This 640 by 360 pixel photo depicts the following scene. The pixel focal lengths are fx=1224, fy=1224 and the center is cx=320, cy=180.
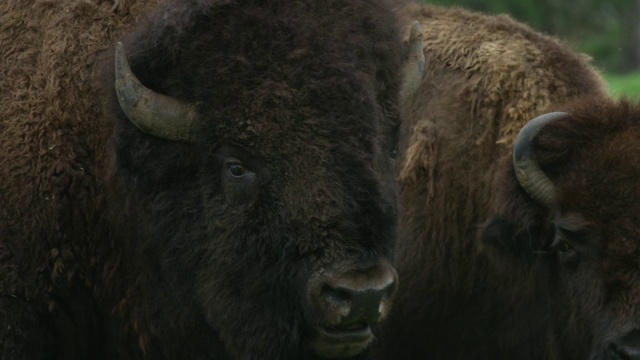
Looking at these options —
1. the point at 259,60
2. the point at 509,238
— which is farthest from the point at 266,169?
the point at 509,238

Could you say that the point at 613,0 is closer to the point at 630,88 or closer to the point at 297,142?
the point at 630,88

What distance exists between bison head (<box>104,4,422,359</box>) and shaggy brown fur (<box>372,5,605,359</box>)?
5.96ft

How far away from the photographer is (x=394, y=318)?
761cm

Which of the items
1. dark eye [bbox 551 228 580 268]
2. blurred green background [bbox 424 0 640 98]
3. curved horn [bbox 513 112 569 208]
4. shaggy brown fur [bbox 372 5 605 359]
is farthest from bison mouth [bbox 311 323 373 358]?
blurred green background [bbox 424 0 640 98]

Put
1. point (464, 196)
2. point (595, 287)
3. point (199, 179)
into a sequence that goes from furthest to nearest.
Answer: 1. point (464, 196)
2. point (595, 287)
3. point (199, 179)

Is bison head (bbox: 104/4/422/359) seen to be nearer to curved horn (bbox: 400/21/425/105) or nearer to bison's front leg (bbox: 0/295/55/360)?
curved horn (bbox: 400/21/425/105)

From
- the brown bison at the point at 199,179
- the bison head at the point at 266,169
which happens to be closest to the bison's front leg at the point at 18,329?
the brown bison at the point at 199,179

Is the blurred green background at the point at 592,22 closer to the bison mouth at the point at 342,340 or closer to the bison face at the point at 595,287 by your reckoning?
the bison face at the point at 595,287

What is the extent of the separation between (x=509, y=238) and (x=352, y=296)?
6.80ft

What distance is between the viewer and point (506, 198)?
690 cm

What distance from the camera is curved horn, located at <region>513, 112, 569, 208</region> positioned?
6672mm

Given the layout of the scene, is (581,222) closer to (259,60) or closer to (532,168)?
(532,168)

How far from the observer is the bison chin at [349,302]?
509cm

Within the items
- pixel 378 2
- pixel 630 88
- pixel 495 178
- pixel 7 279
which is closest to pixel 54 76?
pixel 7 279
